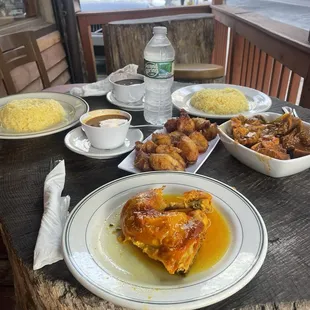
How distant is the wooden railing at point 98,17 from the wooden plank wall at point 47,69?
12.1 inches

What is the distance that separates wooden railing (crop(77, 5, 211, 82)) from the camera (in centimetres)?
414

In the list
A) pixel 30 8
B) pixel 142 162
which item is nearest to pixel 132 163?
pixel 142 162

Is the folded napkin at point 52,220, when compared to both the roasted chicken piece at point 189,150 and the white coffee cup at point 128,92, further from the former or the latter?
the white coffee cup at point 128,92

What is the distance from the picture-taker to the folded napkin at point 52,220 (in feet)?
2.70

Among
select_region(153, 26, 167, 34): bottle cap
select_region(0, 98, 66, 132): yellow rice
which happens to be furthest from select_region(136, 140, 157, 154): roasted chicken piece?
select_region(153, 26, 167, 34): bottle cap

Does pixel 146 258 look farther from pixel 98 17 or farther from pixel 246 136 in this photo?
pixel 98 17

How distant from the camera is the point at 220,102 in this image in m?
1.62

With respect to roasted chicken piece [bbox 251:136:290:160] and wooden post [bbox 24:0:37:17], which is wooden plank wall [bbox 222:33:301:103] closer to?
roasted chicken piece [bbox 251:136:290:160]

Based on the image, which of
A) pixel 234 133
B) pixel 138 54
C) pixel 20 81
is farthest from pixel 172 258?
pixel 138 54

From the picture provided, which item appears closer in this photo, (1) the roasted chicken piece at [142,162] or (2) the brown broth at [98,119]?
(1) the roasted chicken piece at [142,162]

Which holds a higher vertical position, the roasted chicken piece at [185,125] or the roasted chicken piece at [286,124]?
the roasted chicken piece at [286,124]

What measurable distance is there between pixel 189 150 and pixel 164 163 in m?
0.13

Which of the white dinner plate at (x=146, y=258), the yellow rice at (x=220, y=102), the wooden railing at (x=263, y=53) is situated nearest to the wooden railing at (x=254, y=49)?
the wooden railing at (x=263, y=53)

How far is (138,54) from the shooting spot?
3.74 m
